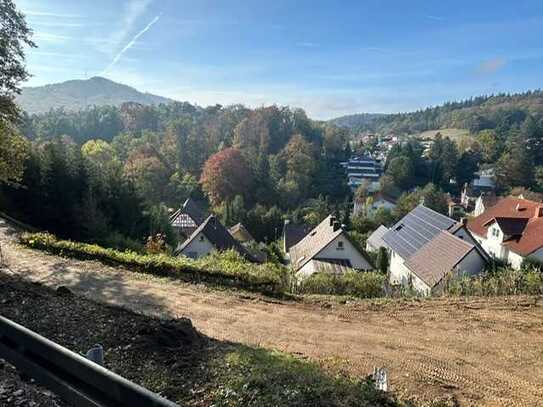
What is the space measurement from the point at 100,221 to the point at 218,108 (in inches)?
3612

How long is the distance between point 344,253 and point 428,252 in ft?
17.4

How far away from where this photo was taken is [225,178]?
56.9m

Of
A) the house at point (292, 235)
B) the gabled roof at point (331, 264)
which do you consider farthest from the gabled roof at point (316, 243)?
the house at point (292, 235)

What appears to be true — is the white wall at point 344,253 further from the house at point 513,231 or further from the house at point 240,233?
the house at point 240,233

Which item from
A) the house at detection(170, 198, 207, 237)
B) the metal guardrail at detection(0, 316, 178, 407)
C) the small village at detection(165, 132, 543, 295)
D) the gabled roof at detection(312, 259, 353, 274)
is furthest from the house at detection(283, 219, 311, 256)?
the metal guardrail at detection(0, 316, 178, 407)

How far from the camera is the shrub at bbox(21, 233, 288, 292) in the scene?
11.8 m

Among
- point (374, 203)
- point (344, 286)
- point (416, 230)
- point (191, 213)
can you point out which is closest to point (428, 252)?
point (416, 230)

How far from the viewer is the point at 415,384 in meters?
5.91

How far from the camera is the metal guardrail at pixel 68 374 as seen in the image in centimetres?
234

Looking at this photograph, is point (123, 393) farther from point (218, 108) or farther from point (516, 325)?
point (218, 108)

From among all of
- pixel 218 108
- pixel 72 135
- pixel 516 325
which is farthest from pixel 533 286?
pixel 218 108

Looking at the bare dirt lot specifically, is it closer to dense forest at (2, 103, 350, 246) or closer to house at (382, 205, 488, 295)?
house at (382, 205, 488, 295)

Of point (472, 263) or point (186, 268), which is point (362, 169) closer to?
point (472, 263)

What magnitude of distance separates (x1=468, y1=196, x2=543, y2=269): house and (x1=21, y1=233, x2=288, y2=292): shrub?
20.4 meters
